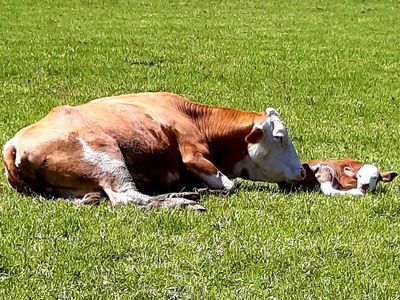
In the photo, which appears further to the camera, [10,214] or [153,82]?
[153,82]

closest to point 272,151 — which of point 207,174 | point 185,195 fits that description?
point 207,174

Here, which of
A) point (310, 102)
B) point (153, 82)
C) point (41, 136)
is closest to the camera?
point (41, 136)

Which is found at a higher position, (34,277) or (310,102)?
(34,277)

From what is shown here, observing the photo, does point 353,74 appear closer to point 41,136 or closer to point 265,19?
point 265,19

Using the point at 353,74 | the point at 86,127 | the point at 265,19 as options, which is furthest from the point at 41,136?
the point at 265,19

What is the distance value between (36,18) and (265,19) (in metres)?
7.61

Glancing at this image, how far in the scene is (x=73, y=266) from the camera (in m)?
6.12

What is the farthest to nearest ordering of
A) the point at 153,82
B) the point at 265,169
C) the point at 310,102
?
the point at 153,82 → the point at 310,102 → the point at 265,169

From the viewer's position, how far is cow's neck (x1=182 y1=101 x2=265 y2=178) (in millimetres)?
10023

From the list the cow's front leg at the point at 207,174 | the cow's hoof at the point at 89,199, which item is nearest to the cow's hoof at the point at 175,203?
the cow's hoof at the point at 89,199

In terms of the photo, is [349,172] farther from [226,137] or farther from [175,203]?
[175,203]

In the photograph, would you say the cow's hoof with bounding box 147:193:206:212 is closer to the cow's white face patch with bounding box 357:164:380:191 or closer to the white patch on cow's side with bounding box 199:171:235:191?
the white patch on cow's side with bounding box 199:171:235:191

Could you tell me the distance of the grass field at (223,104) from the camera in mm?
6086

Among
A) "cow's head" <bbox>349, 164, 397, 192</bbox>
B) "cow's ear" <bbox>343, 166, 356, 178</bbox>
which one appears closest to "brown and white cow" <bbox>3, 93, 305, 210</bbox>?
"cow's ear" <bbox>343, 166, 356, 178</bbox>
